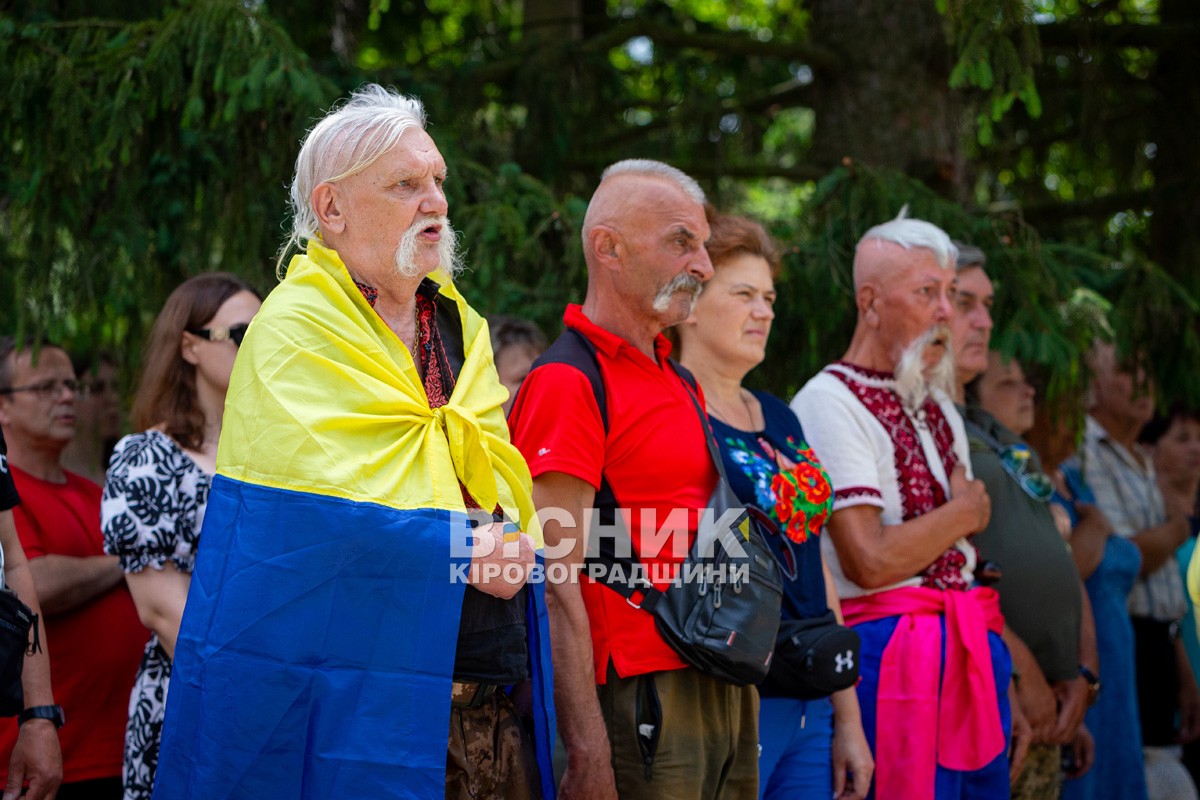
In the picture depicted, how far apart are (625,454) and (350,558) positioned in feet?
3.06

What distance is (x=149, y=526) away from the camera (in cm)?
354

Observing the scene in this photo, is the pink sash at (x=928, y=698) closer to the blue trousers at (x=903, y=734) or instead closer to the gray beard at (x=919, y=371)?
the blue trousers at (x=903, y=734)

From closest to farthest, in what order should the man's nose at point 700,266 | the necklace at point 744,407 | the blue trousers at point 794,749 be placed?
the man's nose at point 700,266, the blue trousers at point 794,749, the necklace at point 744,407

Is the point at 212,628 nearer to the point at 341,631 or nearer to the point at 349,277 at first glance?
the point at 341,631

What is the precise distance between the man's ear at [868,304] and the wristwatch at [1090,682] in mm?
1629

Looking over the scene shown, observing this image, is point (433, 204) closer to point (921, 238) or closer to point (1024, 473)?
point (921, 238)

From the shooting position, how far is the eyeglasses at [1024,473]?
190 inches

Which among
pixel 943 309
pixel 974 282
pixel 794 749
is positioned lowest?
pixel 794 749

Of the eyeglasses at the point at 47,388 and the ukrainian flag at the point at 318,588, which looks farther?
the eyeglasses at the point at 47,388

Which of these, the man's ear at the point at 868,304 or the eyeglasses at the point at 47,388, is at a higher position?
the man's ear at the point at 868,304

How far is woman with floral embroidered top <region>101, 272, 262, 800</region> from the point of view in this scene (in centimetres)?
356

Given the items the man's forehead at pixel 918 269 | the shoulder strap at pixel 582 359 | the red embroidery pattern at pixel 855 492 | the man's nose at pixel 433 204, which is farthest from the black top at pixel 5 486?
the man's forehead at pixel 918 269

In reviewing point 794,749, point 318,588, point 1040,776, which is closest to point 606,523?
point 318,588

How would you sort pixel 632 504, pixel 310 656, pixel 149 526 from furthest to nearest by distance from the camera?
1. pixel 149 526
2. pixel 632 504
3. pixel 310 656
